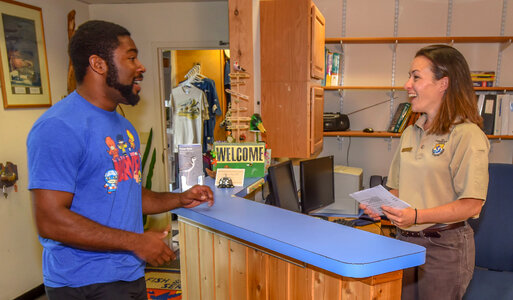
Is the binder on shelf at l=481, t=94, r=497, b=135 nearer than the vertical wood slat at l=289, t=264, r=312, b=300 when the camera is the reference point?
No

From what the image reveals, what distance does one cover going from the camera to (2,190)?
280 centimetres

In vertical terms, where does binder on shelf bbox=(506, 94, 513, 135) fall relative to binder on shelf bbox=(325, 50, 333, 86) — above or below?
below

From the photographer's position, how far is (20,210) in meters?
2.97

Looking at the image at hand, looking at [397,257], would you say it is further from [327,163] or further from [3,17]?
[3,17]

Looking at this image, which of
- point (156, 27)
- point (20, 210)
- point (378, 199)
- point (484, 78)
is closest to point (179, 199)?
point (378, 199)

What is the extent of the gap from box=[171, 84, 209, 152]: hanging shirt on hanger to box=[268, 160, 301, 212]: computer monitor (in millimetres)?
2321

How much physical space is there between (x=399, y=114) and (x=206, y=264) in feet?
8.85

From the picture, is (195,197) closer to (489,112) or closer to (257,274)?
(257,274)

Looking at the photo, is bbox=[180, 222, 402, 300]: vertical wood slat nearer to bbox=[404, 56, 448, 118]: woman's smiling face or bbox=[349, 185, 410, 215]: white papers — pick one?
bbox=[349, 185, 410, 215]: white papers

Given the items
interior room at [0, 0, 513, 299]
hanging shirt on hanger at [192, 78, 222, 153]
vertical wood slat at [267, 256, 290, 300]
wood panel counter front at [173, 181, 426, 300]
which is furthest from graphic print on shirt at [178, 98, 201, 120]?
vertical wood slat at [267, 256, 290, 300]

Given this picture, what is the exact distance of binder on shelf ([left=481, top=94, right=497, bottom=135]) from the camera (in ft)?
11.0

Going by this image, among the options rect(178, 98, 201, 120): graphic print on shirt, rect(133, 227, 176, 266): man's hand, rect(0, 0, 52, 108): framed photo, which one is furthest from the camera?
rect(178, 98, 201, 120): graphic print on shirt

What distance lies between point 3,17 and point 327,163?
8.72ft

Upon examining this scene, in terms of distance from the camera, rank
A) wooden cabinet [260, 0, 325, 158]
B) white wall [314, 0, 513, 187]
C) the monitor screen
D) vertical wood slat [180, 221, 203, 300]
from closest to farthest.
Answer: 1. vertical wood slat [180, 221, 203, 300]
2. the monitor screen
3. wooden cabinet [260, 0, 325, 158]
4. white wall [314, 0, 513, 187]
